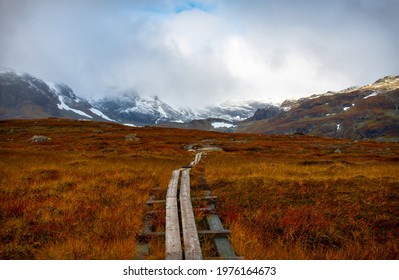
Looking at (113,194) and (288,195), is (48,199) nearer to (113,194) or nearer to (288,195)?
(113,194)

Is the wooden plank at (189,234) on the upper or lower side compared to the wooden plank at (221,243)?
upper

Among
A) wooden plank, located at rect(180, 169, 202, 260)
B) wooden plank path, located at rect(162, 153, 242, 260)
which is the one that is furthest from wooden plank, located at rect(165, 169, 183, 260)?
wooden plank, located at rect(180, 169, 202, 260)

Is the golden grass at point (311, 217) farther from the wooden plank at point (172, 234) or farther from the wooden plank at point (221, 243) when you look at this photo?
the wooden plank at point (172, 234)

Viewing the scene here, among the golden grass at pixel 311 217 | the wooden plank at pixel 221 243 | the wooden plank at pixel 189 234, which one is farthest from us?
the golden grass at pixel 311 217

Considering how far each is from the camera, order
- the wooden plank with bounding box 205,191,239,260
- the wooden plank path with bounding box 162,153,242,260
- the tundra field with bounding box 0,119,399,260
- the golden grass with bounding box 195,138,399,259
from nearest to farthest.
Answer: the wooden plank path with bounding box 162,153,242,260
the wooden plank with bounding box 205,191,239,260
the tundra field with bounding box 0,119,399,260
the golden grass with bounding box 195,138,399,259

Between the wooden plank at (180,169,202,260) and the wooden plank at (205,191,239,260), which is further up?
the wooden plank at (180,169,202,260)

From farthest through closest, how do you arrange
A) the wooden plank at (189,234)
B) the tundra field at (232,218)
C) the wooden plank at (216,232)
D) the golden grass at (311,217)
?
the wooden plank at (216,232), the golden grass at (311,217), the tundra field at (232,218), the wooden plank at (189,234)

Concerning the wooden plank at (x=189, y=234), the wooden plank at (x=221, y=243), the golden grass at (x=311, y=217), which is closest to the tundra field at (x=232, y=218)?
the golden grass at (x=311, y=217)

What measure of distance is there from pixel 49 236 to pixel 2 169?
12.0 metres

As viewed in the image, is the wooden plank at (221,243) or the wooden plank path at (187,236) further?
the wooden plank at (221,243)

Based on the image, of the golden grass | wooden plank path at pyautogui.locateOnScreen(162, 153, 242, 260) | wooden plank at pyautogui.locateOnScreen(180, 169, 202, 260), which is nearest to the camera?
wooden plank at pyautogui.locateOnScreen(180, 169, 202, 260)

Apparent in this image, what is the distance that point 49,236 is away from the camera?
6793mm

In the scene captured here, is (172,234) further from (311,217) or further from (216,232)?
(311,217)

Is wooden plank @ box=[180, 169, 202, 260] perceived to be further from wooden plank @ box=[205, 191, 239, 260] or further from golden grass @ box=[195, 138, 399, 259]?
golden grass @ box=[195, 138, 399, 259]
